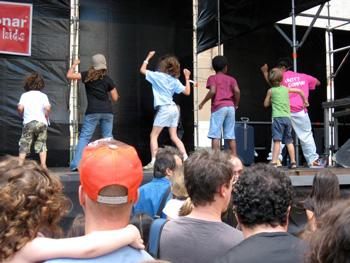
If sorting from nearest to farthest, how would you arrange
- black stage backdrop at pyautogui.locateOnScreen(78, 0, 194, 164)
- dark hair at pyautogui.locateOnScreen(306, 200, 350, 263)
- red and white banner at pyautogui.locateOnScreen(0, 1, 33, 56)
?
1. dark hair at pyautogui.locateOnScreen(306, 200, 350, 263)
2. red and white banner at pyautogui.locateOnScreen(0, 1, 33, 56)
3. black stage backdrop at pyautogui.locateOnScreen(78, 0, 194, 164)

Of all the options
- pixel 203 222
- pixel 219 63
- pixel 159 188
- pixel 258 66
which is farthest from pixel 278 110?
pixel 203 222

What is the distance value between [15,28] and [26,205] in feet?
21.2

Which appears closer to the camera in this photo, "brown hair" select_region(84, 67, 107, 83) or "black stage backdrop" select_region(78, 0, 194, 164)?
"brown hair" select_region(84, 67, 107, 83)

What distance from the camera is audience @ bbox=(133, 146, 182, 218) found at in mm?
3240

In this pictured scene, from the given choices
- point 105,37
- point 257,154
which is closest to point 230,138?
point 105,37

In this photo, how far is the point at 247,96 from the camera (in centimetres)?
1012

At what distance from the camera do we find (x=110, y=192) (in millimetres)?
1435

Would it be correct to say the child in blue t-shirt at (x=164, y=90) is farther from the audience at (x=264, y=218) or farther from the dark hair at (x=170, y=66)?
the audience at (x=264, y=218)

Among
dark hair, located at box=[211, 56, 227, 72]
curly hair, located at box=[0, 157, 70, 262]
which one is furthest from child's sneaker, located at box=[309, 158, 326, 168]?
curly hair, located at box=[0, 157, 70, 262]

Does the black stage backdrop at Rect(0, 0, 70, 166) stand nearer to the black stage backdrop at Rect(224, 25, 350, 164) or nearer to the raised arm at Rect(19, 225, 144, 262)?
the black stage backdrop at Rect(224, 25, 350, 164)

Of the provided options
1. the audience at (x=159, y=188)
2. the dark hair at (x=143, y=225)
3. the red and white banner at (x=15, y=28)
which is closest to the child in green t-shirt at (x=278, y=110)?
the audience at (x=159, y=188)

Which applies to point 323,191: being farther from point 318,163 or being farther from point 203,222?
point 318,163

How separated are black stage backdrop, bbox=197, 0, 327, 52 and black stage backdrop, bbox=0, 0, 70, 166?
243 cm

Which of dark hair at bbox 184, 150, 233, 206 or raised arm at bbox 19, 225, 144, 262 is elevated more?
dark hair at bbox 184, 150, 233, 206
